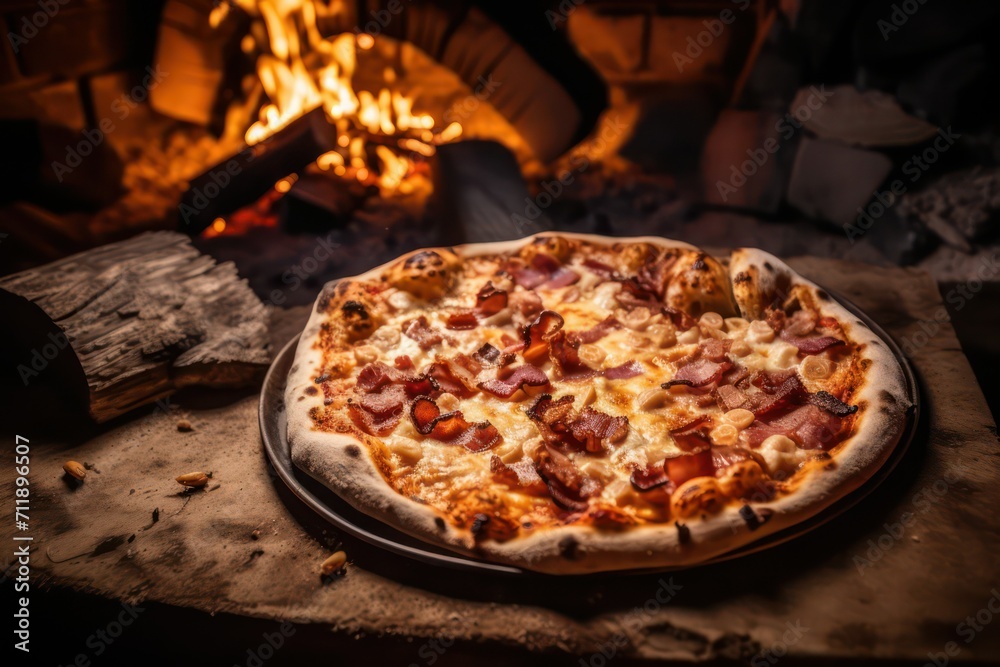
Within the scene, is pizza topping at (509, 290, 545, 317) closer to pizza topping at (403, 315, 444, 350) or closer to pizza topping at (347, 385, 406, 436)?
pizza topping at (403, 315, 444, 350)

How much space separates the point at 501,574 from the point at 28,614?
1.94m

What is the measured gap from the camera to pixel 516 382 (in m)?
3.64

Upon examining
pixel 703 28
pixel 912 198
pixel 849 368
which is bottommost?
pixel 912 198

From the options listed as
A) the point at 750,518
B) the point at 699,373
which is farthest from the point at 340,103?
the point at 750,518

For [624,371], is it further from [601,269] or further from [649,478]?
[601,269]

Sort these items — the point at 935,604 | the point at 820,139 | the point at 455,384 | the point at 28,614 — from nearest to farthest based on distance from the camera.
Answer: the point at 935,604 < the point at 28,614 < the point at 455,384 < the point at 820,139

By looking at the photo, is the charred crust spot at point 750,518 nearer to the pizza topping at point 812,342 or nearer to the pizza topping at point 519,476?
the pizza topping at point 519,476

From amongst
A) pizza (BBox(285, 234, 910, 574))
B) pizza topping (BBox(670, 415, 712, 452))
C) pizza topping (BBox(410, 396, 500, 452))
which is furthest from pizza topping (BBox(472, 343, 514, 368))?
pizza topping (BBox(670, 415, 712, 452))

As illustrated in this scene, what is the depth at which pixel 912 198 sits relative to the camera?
6.38 meters

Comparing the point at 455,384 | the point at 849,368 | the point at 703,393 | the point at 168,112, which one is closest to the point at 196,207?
the point at 168,112

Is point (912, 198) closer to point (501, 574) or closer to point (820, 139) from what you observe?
point (820, 139)

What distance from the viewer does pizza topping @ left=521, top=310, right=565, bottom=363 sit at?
3863mm

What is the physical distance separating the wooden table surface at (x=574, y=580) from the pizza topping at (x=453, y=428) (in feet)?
2.01

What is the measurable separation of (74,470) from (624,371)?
106 inches
